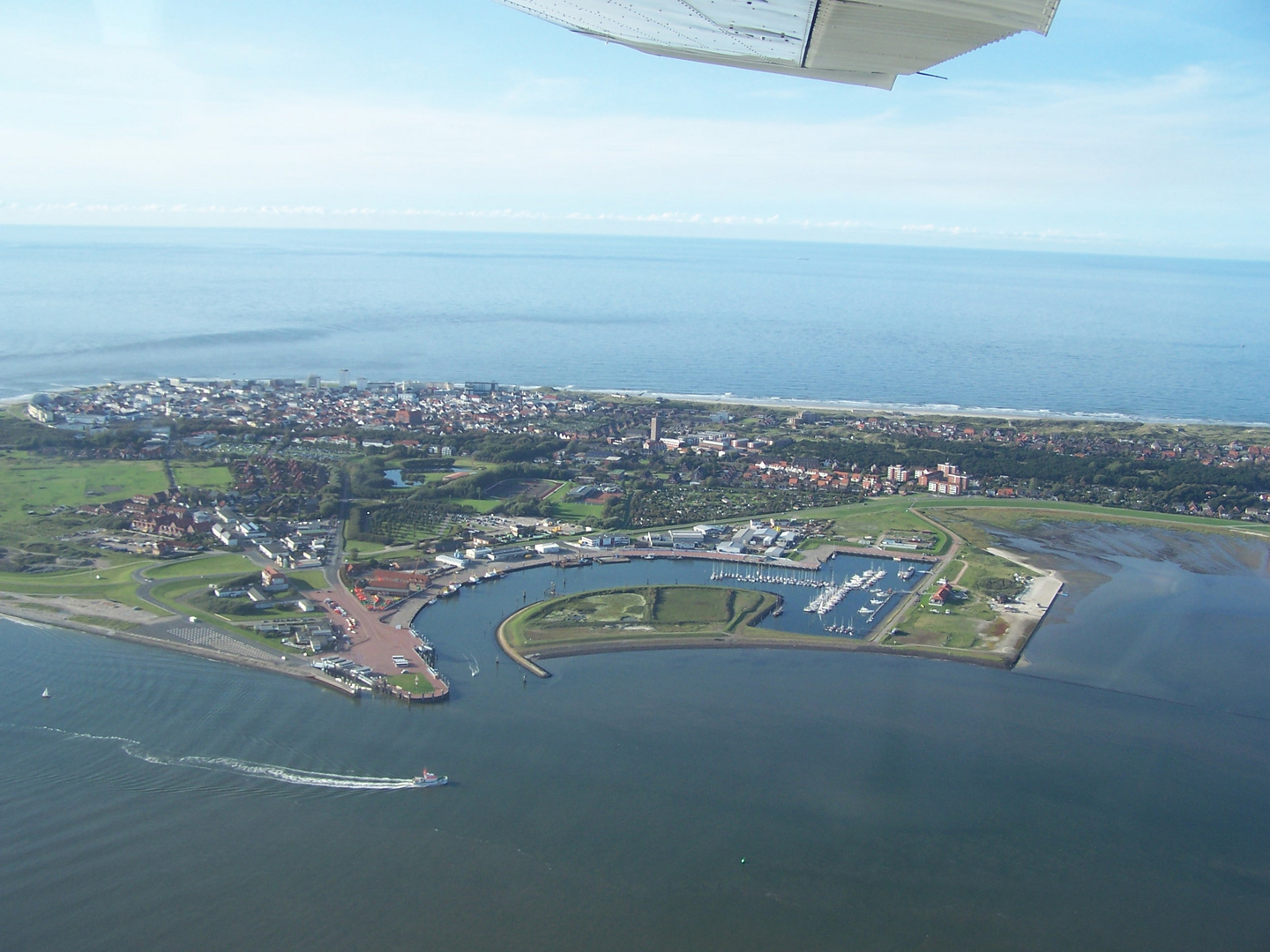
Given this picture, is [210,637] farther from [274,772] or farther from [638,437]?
[638,437]

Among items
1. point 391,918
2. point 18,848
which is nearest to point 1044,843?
point 391,918

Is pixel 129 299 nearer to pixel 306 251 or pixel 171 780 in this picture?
pixel 171 780

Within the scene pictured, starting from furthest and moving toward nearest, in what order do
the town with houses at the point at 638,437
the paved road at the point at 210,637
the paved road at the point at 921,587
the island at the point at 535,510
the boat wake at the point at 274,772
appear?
the town with houses at the point at 638,437, the paved road at the point at 921,587, the island at the point at 535,510, the paved road at the point at 210,637, the boat wake at the point at 274,772

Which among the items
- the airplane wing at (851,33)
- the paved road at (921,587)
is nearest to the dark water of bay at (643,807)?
the paved road at (921,587)

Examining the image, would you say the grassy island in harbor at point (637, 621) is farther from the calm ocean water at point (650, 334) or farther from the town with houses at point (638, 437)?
the calm ocean water at point (650, 334)

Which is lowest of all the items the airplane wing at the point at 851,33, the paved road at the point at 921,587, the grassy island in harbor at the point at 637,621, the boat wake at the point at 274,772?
the boat wake at the point at 274,772
